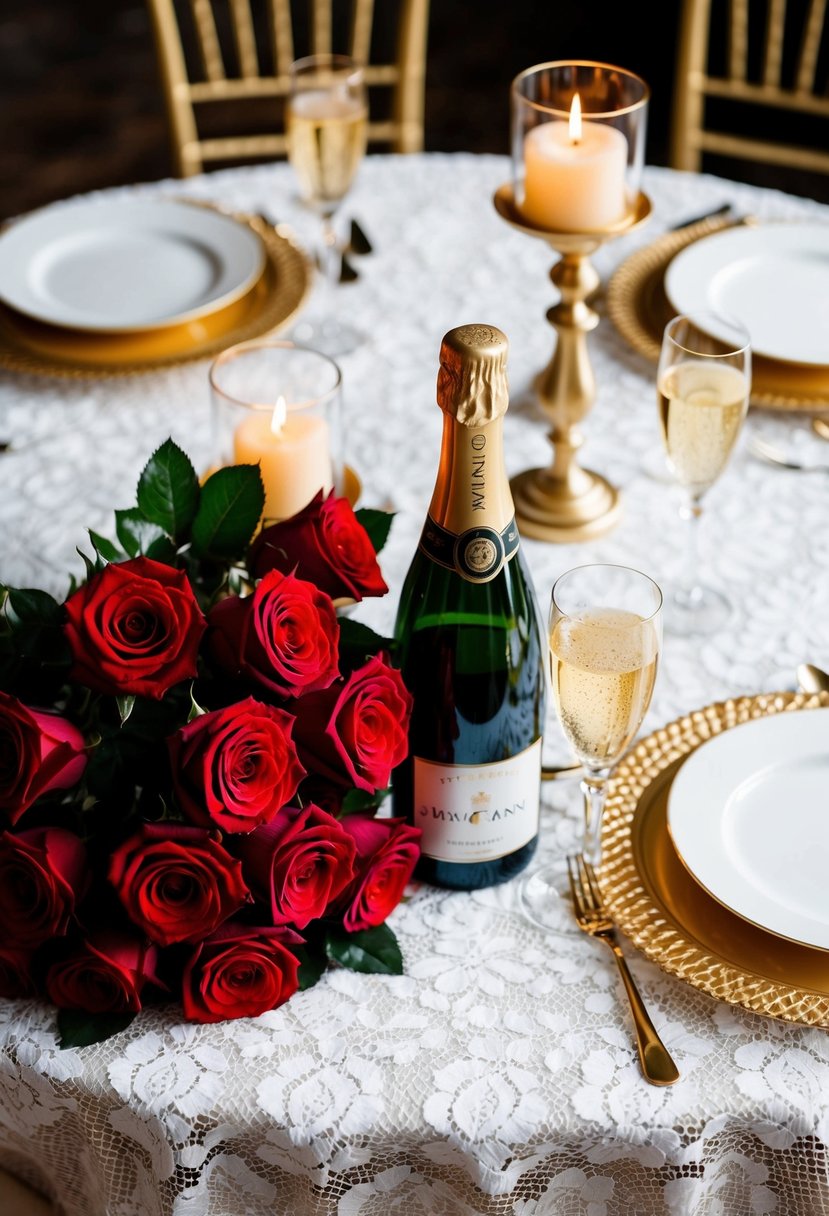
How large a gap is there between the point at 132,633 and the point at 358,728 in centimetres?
15

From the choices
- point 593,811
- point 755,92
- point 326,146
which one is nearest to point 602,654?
point 593,811

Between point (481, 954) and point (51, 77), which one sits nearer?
point (481, 954)

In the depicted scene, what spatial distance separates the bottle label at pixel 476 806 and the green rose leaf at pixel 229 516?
19cm

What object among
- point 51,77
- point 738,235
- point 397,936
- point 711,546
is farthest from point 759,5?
point 397,936

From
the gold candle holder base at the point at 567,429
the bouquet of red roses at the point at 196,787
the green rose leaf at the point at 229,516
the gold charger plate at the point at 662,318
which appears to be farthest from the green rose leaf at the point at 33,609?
the gold charger plate at the point at 662,318

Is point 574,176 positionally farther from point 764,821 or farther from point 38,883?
point 38,883

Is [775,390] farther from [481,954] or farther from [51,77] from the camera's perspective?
[51,77]

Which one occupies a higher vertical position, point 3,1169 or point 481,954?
point 481,954

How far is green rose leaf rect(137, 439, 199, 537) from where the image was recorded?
0.89 metres

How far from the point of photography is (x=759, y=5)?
4379 mm

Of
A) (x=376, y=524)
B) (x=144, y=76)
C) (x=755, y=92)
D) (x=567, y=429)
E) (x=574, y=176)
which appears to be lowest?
(x=144, y=76)

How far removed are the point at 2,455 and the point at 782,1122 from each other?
941mm

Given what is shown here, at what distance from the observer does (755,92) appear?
87.4 inches

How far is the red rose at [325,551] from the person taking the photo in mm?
857
